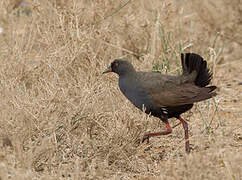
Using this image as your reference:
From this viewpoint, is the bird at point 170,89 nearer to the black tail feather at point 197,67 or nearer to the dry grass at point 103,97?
the black tail feather at point 197,67

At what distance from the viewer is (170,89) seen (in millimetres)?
4523

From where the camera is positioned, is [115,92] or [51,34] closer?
[115,92]

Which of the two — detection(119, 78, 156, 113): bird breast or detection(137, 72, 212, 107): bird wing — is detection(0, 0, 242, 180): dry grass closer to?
detection(119, 78, 156, 113): bird breast

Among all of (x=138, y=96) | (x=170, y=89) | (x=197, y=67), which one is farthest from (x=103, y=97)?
(x=197, y=67)

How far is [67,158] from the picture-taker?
14.0 ft

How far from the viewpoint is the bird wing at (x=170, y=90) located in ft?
14.6

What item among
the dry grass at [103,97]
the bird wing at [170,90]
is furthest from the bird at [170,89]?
the dry grass at [103,97]

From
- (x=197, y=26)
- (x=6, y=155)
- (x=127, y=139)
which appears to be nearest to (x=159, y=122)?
(x=127, y=139)

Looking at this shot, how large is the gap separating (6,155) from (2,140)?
0.36 metres

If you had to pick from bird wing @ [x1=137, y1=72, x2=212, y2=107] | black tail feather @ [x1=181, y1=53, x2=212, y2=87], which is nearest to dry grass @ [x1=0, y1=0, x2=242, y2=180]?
bird wing @ [x1=137, y1=72, x2=212, y2=107]

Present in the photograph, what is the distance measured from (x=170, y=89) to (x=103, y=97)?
66cm

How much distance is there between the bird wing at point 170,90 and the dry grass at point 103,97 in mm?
246

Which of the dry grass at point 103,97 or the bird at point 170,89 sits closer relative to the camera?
the dry grass at point 103,97

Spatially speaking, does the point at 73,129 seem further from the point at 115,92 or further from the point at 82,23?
the point at 82,23
